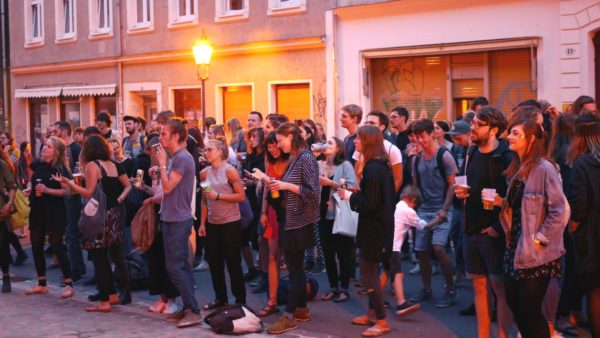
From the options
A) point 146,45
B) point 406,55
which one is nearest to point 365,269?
point 406,55

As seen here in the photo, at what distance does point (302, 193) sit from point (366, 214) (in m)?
0.71

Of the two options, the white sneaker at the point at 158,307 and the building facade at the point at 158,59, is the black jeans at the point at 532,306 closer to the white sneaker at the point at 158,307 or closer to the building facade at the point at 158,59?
the white sneaker at the point at 158,307

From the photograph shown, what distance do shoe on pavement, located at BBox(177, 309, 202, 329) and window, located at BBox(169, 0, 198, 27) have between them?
14.7m

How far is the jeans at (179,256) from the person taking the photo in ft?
28.3

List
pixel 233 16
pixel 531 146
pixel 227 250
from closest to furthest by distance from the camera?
1. pixel 531 146
2. pixel 227 250
3. pixel 233 16

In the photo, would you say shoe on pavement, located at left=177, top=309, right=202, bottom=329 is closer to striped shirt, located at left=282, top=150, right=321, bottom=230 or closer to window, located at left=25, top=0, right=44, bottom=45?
striped shirt, located at left=282, top=150, right=321, bottom=230

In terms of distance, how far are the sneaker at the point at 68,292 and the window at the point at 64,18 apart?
59.2 feet

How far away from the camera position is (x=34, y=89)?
92.7 ft

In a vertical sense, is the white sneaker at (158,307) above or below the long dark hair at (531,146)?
below

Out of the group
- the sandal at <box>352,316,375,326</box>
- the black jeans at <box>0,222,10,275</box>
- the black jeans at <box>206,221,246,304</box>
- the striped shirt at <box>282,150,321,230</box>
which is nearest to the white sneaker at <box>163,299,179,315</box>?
the black jeans at <box>206,221,246,304</box>

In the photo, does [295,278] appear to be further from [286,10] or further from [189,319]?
[286,10]

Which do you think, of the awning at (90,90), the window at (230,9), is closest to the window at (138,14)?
the awning at (90,90)

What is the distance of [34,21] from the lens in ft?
95.3

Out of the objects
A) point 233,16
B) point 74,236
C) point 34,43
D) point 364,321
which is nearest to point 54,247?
point 74,236
